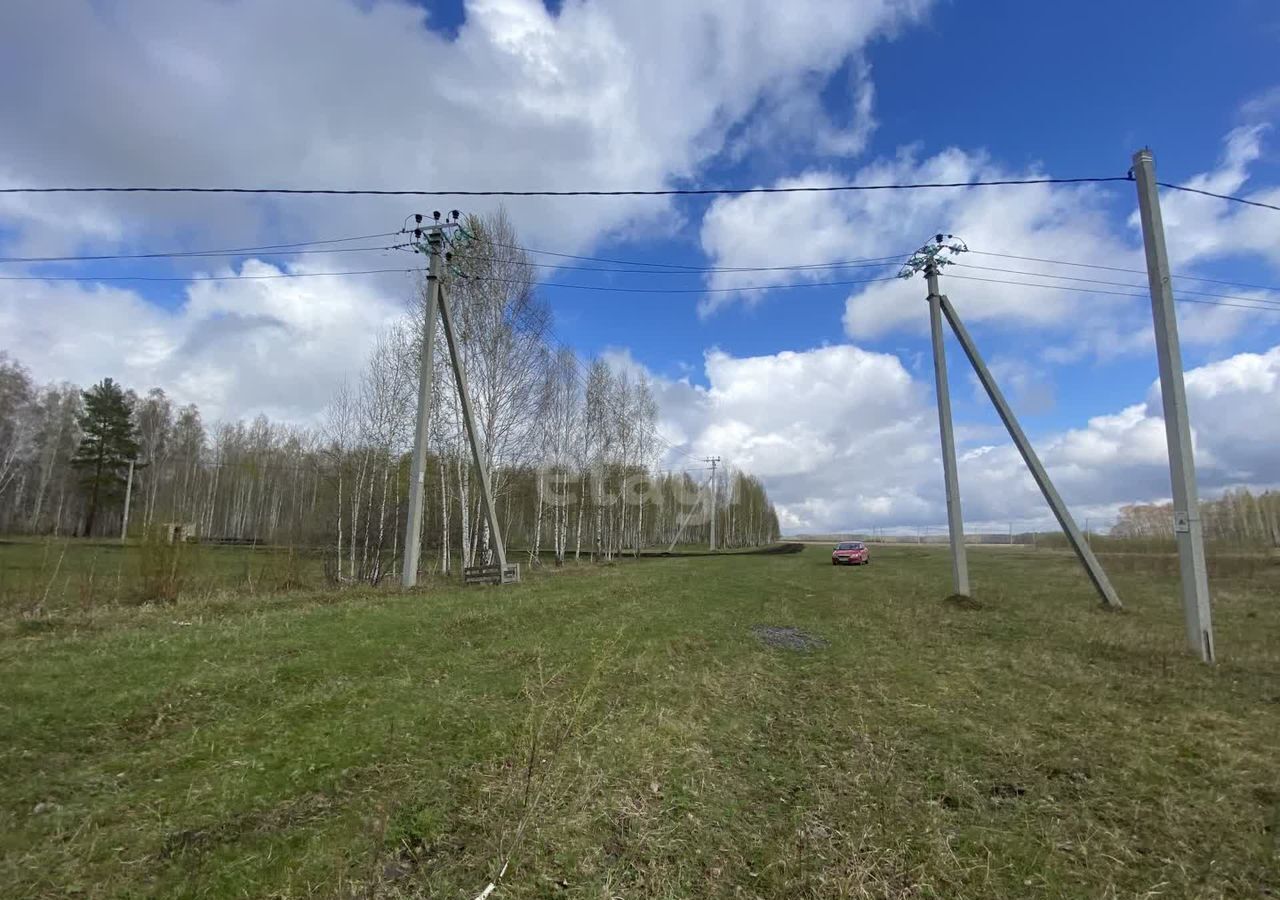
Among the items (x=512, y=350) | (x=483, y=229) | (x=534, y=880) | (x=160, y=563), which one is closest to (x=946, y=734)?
(x=534, y=880)

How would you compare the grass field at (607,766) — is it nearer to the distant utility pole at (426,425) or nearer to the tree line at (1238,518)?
the distant utility pole at (426,425)

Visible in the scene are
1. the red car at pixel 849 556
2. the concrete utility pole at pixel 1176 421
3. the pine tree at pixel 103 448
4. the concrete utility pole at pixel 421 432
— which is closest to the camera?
the concrete utility pole at pixel 1176 421

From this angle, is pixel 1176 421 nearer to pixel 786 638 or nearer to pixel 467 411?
pixel 786 638

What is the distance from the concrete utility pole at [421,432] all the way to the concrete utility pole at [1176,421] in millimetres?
15069

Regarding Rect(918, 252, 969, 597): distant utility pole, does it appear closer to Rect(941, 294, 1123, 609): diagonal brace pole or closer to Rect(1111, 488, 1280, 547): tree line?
Rect(941, 294, 1123, 609): diagonal brace pole

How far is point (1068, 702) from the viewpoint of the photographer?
6.89 meters

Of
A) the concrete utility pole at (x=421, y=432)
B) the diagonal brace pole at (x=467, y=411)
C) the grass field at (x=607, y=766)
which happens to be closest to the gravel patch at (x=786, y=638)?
the grass field at (x=607, y=766)

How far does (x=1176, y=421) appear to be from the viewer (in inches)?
399

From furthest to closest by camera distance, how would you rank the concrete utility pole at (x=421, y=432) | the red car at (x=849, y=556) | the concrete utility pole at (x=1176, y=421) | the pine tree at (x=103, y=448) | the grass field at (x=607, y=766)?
the pine tree at (x=103, y=448)
the red car at (x=849, y=556)
the concrete utility pole at (x=421, y=432)
the concrete utility pole at (x=1176, y=421)
the grass field at (x=607, y=766)

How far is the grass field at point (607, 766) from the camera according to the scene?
3.26 meters

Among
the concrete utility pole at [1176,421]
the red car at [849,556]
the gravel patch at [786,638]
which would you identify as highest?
the concrete utility pole at [1176,421]

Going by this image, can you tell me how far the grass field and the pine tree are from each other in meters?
53.9

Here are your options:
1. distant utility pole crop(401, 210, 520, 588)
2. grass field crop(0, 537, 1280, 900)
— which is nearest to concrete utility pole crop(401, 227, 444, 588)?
distant utility pole crop(401, 210, 520, 588)

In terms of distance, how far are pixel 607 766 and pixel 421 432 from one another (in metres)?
12.5
